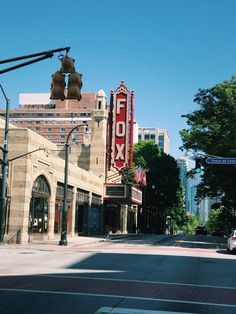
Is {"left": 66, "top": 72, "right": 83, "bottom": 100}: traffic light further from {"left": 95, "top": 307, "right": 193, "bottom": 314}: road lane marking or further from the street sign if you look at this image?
the street sign

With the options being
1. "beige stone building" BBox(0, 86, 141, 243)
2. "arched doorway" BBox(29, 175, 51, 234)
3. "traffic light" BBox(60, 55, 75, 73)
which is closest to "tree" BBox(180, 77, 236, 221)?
"beige stone building" BBox(0, 86, 141, 243)

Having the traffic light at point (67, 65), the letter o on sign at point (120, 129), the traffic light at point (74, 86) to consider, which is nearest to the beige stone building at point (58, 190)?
the letter o on sign at point (120, 129)

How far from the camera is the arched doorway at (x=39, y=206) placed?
123 ft

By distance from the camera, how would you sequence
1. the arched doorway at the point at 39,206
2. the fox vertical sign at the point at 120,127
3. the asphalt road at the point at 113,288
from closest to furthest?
1. the asphalt road at the point at 113,288
2. the arched doorway at the point at 39,206
3. the fox vertical sign at the point at 120,127

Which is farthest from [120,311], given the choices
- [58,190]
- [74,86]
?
[58,190]

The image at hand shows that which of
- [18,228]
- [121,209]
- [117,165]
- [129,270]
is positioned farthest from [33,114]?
[129,270]

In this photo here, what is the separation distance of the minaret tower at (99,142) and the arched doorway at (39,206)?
2338cm

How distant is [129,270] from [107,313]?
8.68 metres

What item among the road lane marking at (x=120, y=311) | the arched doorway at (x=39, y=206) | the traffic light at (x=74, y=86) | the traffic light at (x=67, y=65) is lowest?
the road lane marking at (x=120, y=311)

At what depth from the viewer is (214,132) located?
2133 inches

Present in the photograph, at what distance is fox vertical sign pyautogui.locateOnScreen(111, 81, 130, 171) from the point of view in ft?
193

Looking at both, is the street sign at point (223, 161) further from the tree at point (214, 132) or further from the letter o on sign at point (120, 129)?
the letter o on sign at point (120, 129)

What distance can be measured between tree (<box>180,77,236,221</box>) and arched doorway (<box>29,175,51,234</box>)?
1727 cm

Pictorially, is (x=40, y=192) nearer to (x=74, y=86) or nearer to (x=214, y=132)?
(x=214, y=132)
